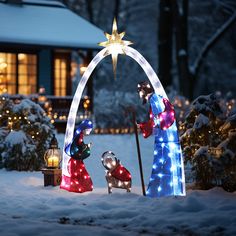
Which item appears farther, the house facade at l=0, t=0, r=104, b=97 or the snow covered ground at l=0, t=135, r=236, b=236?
the house facade at l=0, t=0, r=104, b=97

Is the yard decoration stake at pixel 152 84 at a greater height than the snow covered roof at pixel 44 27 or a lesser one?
lesser

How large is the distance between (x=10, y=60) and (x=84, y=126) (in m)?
15.3

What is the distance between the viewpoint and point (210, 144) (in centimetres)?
1173

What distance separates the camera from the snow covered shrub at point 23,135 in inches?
584

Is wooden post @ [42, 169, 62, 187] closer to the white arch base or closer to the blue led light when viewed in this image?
the white arch base

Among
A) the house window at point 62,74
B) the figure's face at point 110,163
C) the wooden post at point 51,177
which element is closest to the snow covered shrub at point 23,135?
the wooden post at point 51,177

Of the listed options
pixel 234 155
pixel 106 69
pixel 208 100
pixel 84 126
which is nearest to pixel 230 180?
pixel 234 155

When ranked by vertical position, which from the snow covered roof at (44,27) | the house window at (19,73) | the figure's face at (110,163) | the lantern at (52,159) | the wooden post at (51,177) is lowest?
the wooden post at (51,177)

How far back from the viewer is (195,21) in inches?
1599

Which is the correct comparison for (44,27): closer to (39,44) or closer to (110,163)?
(39,44)

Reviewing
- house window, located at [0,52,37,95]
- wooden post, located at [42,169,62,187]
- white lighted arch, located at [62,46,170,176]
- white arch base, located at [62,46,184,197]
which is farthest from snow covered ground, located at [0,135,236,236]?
house window, located at [0,52,37,95]

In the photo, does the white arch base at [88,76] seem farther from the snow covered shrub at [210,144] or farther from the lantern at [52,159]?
the snow covered shrub at [210,144]

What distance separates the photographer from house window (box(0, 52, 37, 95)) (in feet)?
85.3

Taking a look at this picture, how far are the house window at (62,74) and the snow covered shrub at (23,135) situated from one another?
11701 mm
